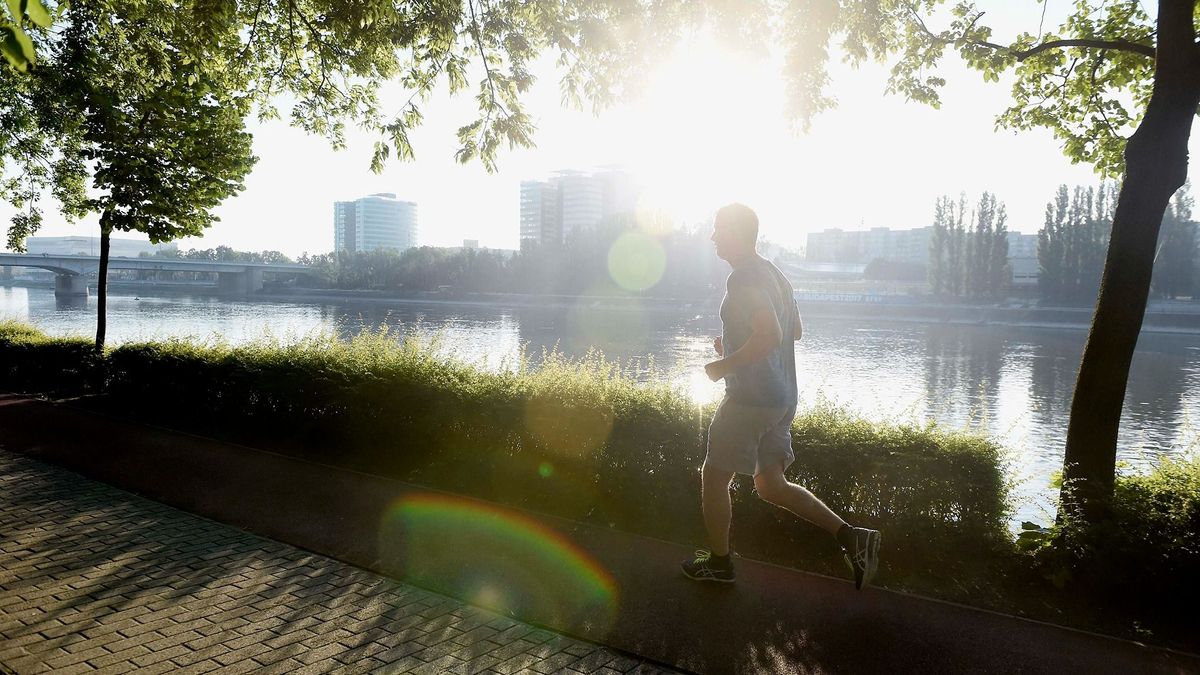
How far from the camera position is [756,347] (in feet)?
11.1

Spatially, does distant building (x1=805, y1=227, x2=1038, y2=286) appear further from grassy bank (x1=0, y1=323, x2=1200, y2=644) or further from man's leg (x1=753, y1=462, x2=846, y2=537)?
man's leg (x1=753, y1=462, x2=846, y2=537)

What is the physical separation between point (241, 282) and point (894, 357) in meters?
74.4

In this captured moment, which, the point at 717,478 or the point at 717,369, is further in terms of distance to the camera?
the point at 717,478

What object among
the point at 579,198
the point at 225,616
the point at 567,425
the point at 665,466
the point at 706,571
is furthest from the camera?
the point at 579,198

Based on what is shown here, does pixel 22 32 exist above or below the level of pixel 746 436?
above

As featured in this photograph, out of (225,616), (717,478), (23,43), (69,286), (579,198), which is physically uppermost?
(579,198)

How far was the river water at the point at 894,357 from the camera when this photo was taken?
50.4 ft

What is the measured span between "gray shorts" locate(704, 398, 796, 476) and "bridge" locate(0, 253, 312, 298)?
68.9 metres

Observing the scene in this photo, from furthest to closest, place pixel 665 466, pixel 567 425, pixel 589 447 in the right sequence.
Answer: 1. pixel 567 425
2. pixel 589 447
3. pixel 665 466

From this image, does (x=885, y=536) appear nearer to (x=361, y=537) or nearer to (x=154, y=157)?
(x=361, y=537)

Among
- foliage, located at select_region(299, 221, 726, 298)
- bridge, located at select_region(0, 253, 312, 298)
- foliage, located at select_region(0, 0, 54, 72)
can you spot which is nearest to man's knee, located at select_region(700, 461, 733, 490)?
foliage, located at select_region(0, 0, 54, 72)

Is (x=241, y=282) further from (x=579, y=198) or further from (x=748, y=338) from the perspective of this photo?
(x=748, y=338)

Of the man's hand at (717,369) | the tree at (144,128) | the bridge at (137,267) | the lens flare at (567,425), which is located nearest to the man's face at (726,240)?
the man's hand at (717,369)

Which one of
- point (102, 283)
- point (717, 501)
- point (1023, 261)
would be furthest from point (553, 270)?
point (717, 501)
